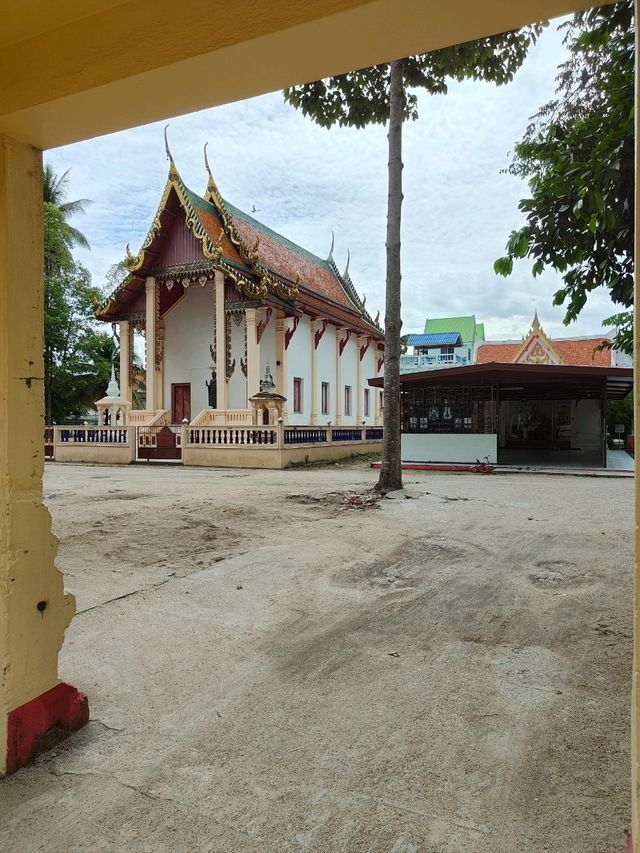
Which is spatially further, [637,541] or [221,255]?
[221,255]

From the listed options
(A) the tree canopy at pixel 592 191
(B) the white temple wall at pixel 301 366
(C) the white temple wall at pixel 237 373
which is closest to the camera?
(A) the tree canopy at pixel 592 191

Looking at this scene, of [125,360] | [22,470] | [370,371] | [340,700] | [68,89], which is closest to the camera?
[68,89]

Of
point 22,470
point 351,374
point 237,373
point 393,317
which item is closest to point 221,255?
point 237,373

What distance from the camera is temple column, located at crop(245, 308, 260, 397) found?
59.5ft

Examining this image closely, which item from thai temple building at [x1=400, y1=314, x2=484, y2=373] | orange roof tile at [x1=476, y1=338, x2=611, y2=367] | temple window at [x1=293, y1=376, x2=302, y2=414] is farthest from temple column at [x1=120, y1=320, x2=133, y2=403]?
thai temple building at [x1=400, y1=314, x2=484, y2=373]

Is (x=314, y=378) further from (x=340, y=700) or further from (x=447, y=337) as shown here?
(x=447, y=337)

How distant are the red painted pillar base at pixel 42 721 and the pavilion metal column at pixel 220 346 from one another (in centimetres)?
1618

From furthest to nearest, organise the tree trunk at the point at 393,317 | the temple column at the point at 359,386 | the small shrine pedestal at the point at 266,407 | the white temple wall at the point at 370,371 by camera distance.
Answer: the white temple wall at the point at 370,371
the temple column at the point at 359,386
the small shrine pedestal at the point at 266,407
the tree trunk at the point at 393,317

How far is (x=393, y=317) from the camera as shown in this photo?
10086 millimetres

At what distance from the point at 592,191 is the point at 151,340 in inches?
728

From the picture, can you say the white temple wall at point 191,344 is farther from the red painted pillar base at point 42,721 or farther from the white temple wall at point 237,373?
the red painted pillar base at point 42,721

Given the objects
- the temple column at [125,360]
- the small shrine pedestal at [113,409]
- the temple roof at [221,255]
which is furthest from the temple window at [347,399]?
the small shrine pedestal at [113,409]

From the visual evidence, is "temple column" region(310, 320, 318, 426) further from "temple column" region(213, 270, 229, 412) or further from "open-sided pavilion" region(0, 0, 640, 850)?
"open-sided pavilion" region(0, 0, 640, 850)

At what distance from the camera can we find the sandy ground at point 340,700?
1690 millimetres
